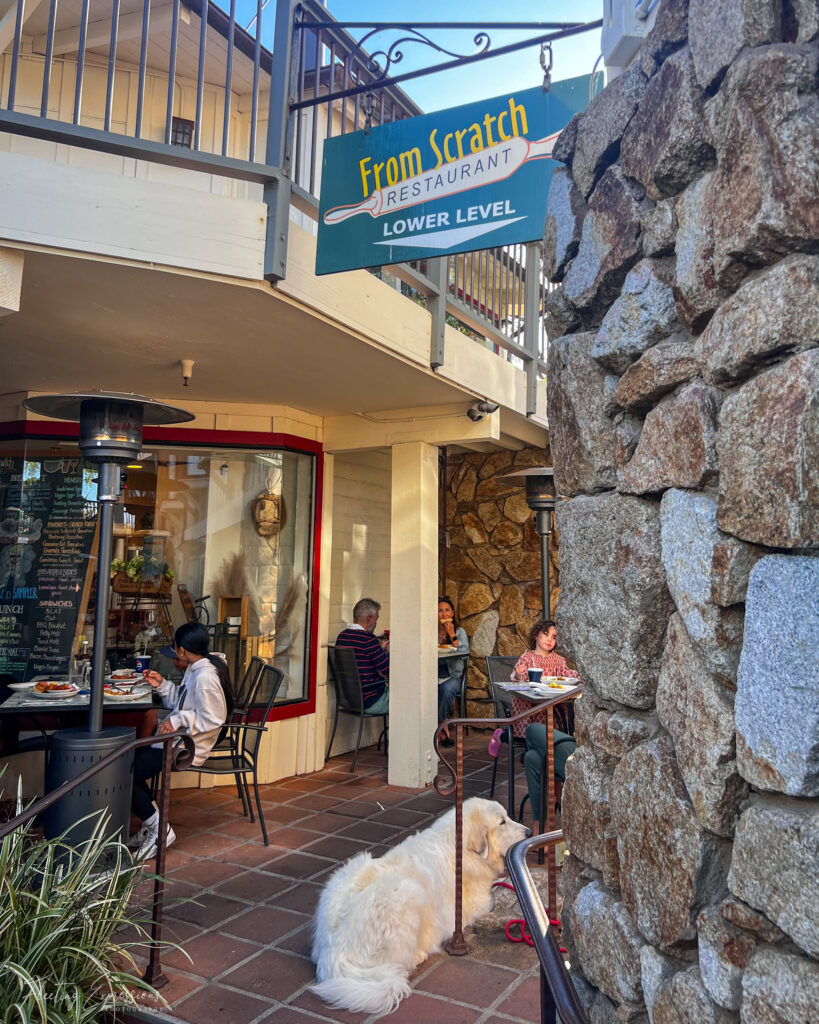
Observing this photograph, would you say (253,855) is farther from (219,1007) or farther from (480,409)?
(480,409)

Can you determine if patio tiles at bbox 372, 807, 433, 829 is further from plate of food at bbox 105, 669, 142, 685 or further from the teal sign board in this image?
the teal sign board

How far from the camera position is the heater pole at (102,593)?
3.46 metres

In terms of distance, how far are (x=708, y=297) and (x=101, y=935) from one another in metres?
2.70

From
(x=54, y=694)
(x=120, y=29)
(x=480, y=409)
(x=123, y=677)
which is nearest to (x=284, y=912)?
(x=54, y=694)

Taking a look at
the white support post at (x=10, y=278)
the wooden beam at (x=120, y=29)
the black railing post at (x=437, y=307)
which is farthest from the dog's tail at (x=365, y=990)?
the wooden beam at (x=120, y=29)

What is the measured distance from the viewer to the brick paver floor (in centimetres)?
275

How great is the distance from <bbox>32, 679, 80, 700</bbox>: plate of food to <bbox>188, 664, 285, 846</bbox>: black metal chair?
920mm

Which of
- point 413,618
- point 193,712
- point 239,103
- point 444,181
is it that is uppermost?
point 239,103

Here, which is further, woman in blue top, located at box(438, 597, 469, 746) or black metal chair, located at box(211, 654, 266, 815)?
woman in blue top, located at box(438, 597, 469, 746)

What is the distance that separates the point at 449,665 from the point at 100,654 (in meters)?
4.65

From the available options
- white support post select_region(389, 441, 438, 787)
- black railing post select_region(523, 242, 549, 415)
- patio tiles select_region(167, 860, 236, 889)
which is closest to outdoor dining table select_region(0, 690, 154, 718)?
patio tiles select_region(167, 860, 236, 889)

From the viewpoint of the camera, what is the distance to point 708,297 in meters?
1.24

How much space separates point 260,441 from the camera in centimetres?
602

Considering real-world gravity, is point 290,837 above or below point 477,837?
below
